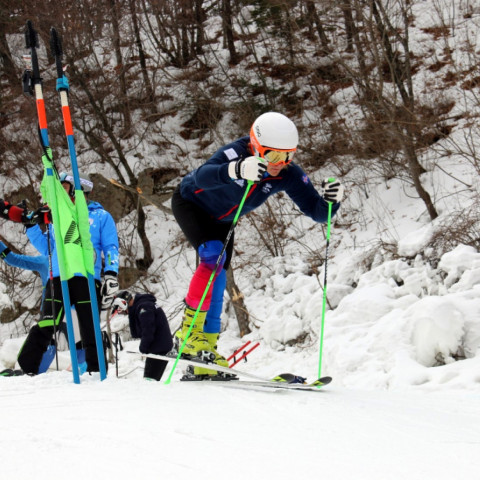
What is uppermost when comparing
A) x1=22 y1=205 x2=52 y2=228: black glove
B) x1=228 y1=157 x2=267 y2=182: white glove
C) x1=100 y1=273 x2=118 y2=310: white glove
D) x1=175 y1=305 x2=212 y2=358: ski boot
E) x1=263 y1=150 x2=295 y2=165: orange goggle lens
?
x1=263 y1=150 x2=295 y2=165: orange goggle lens

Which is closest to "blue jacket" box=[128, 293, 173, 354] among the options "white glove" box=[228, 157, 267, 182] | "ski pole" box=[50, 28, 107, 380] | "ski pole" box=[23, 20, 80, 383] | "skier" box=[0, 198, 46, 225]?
"ski pole" box=[50, 28, 107, 380]

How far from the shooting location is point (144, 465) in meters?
1.69

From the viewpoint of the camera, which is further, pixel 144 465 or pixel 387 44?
pixel 387 44

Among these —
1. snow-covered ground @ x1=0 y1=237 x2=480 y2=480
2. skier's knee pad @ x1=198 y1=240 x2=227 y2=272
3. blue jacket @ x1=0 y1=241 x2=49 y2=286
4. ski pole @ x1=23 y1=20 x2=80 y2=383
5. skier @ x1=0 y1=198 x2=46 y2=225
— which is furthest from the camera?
blue jacket @ x1=0 y1=241 x2=49 y2=286

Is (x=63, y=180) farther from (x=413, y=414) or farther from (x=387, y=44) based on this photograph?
(x=387, y=44)

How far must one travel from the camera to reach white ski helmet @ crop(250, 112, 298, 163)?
146 inches

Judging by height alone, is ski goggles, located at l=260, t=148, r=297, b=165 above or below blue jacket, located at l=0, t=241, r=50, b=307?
above

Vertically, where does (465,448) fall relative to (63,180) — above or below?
below

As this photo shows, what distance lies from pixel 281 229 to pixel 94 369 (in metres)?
7.14

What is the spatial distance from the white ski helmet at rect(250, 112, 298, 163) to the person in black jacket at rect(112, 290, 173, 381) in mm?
1662

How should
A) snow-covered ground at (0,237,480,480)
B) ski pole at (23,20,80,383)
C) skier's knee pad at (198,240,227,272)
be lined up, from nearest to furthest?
snow-covered ground at (0,237,480,480), ski pole at (23,20,80,383), skier's knee pad at (198,240,227,272)

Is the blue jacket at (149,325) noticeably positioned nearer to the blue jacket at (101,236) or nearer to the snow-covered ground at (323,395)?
the blue jacket at (101,236)

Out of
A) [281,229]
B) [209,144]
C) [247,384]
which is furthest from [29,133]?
[247,384]

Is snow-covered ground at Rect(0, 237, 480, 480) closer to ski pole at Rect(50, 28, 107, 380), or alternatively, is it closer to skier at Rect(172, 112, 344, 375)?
ski pole at Rect(50, 28, 107, 380)
